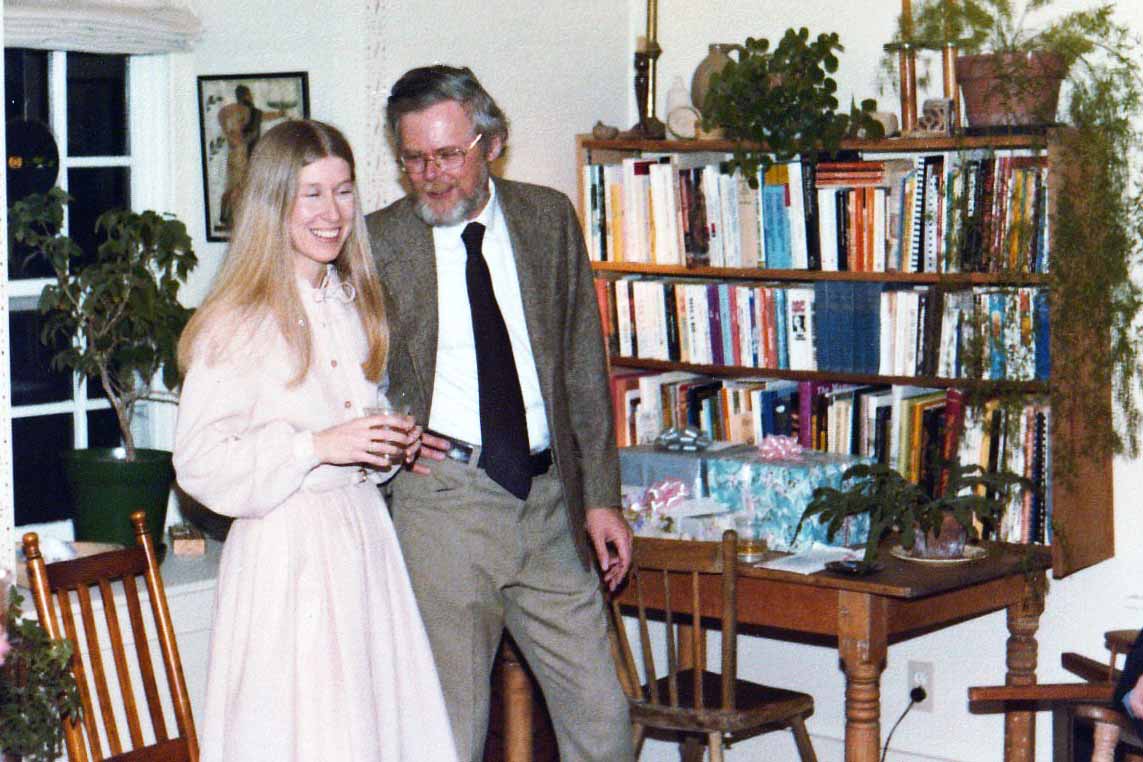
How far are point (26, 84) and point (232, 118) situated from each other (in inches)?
18.9

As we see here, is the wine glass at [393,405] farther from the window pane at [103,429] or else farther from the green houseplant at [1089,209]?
the green houseplant at [1089,209]

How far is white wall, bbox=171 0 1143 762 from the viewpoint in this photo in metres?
4.05

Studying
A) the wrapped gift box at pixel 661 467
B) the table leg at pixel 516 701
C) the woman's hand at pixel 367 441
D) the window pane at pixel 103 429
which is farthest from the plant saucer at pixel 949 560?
the window pane at pixel 103 429

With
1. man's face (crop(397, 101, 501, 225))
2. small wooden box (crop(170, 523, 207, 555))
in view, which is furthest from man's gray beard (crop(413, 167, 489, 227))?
small wooden box (crop(170, 523, 207, 555))

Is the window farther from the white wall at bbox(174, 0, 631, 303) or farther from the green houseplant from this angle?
the green houseplant

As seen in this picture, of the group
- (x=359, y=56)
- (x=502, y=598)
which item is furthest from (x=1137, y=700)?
(x=359, y=56)

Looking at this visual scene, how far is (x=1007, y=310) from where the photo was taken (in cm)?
394

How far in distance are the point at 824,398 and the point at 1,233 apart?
2.29 meters

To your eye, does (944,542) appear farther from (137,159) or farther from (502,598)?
(137,159)

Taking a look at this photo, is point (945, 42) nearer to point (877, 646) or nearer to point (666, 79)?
point (666, 79)

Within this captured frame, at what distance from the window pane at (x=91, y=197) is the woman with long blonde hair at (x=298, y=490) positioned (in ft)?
4.60

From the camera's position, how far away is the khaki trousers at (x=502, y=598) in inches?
121

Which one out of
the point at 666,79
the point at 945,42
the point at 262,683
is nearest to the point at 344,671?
the point at 262,683

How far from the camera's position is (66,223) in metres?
4.04
